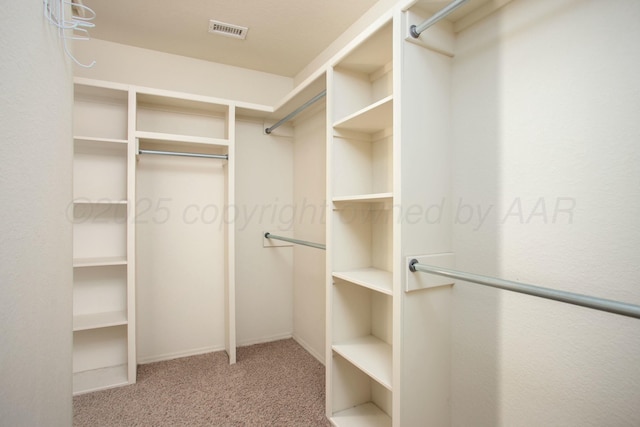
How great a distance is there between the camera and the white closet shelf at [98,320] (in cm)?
215

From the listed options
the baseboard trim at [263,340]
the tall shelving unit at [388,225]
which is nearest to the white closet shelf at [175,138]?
the tall shelving unit at [388,225]

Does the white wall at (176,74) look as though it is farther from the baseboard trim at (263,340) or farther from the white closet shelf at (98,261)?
the baseboard trim at (263,340)

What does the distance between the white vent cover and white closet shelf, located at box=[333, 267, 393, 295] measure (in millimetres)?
1913

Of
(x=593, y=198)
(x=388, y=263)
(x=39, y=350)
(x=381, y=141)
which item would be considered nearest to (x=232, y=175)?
(x=381, y=141)

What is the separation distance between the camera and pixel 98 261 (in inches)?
87.8

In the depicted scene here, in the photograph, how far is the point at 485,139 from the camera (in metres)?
1.37

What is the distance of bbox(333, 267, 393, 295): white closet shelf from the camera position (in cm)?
148

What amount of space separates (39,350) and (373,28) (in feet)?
5.63

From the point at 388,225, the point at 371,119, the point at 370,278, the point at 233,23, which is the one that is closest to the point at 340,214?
the point at 388,225

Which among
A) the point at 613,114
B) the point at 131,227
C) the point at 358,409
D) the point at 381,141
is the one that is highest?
the point at 381,141

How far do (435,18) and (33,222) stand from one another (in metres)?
1.51

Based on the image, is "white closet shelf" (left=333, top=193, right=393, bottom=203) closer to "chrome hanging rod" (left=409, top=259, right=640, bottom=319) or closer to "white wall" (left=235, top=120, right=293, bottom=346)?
"chrome hanging rod" (left=409, top=259, right=640, bottom=319)

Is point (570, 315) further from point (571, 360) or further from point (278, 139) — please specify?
point (278, 139)

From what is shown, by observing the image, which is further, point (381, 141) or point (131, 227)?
point (131, 227)
